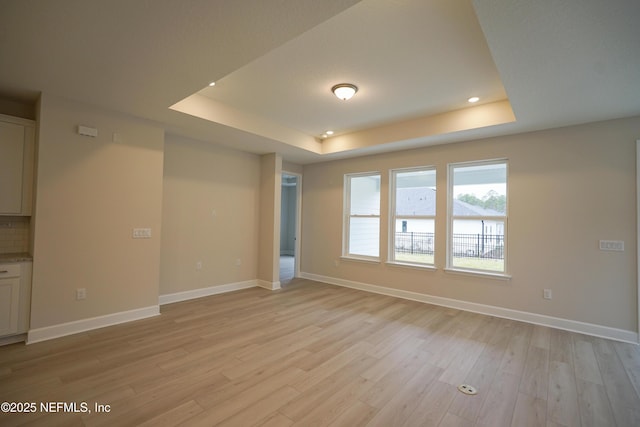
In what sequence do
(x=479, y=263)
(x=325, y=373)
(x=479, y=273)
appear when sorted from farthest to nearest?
(x=479, y=263), (x=479, y=273), (x=325, y=373)

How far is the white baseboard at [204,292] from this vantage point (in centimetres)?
451

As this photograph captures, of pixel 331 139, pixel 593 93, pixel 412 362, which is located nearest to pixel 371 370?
pixel 412 362

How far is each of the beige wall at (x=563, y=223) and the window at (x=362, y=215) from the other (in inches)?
45.4

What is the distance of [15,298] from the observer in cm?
297

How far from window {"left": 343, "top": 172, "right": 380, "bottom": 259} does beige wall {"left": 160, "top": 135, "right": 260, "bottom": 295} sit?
1.92 meters

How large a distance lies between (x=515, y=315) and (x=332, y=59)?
417cm

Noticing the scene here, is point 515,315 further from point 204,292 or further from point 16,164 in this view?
point 16,164

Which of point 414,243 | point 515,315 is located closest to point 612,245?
point 515,315

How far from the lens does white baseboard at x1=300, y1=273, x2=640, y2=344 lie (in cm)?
342

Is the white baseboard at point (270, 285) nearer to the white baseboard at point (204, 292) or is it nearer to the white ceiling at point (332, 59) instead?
the white baseboard at point (204, 292)

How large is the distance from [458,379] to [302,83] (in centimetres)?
340

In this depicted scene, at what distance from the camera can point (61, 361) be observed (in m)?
2.66

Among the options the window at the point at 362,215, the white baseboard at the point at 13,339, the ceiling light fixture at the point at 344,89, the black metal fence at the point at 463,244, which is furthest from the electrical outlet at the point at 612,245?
the white baseboard at the point at 13,339

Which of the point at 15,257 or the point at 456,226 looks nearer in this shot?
the point at 15,257
